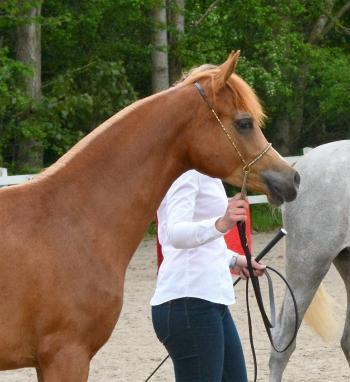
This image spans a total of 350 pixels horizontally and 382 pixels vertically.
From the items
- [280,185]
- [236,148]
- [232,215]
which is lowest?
[232,215]

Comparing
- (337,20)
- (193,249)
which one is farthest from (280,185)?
(337,20)

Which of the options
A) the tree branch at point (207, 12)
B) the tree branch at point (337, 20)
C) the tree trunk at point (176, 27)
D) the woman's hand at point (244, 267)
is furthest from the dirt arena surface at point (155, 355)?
the tree branch at point (337, 20)

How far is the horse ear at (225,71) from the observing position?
3.30m

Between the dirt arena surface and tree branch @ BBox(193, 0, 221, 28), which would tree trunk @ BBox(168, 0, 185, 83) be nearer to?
tree branch @ BBox(193, 0, 221, 28)

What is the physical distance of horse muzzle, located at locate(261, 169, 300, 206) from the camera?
3361 mm

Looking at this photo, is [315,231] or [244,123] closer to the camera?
[244,123]

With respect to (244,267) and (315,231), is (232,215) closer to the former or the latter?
(244,267)

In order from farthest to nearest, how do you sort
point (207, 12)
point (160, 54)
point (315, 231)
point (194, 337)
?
point (207, 12)
point (160, 54)
point (315, 231)
point (194, 337)

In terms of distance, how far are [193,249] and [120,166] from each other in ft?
1.55

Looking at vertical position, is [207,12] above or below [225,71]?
below

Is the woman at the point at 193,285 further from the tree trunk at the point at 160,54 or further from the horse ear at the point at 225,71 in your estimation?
the tree trunk at the point at 160,54

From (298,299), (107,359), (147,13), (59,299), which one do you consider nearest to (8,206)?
(59,299)

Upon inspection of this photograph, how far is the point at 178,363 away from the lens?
367 cm

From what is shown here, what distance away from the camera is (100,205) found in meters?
3.42
